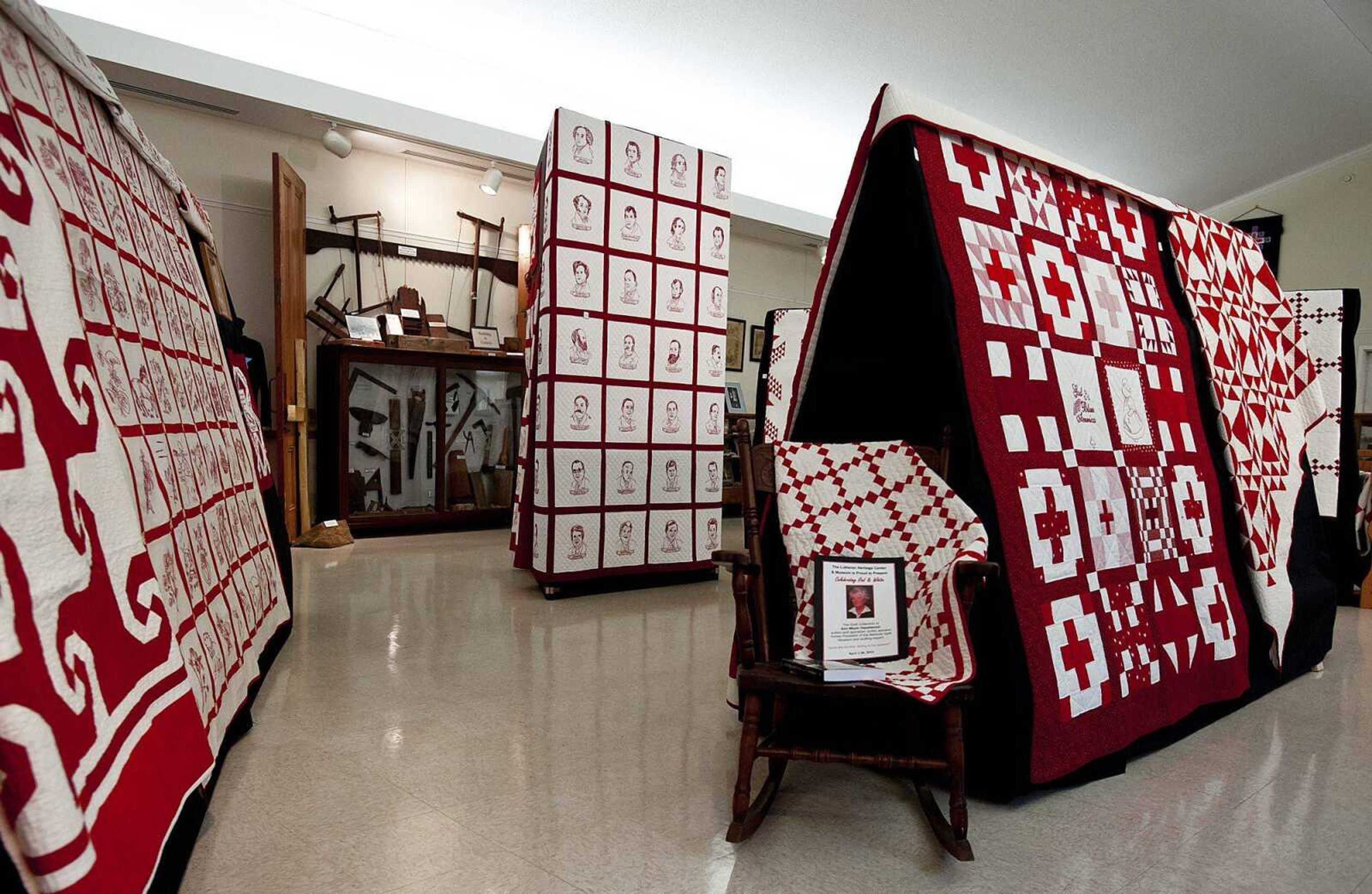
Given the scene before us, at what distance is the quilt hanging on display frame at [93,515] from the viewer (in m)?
0.94

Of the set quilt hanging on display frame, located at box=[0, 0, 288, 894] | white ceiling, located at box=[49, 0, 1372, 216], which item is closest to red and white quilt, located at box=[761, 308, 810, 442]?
white ceiling, located at box=[49, 0, 1372, 216]

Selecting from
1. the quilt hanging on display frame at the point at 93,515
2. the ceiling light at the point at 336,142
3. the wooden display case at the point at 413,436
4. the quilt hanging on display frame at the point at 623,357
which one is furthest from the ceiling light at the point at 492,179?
the quilt hanging on display frame at the point at 93,515

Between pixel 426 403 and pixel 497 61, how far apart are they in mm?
2730

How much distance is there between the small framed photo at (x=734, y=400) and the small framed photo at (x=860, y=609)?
235 inches

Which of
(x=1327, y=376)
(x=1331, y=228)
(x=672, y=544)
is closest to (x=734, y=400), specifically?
(x=672, y=544)

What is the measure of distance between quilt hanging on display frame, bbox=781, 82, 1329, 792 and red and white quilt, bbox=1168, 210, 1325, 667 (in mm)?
133

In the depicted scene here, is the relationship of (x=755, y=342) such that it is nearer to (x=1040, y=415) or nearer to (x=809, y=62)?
(x=809, y=62)

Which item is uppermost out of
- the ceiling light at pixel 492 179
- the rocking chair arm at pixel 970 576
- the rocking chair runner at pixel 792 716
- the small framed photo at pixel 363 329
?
the ceiling light at pixel 492 179

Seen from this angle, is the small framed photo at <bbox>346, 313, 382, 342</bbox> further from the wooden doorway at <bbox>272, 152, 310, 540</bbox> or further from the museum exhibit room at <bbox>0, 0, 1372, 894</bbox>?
the wooden doorway at <bbox>272, 152, 310, 540</bbox>

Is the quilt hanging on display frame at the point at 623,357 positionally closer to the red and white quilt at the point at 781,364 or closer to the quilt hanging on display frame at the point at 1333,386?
the red and white quilt at the point at 781,364

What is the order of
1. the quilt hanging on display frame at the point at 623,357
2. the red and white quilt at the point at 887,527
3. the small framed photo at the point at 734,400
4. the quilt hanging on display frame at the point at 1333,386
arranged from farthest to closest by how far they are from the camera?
the small framed photo at the point at 734,400
the quilt hanging on display frame at the point at 623,357
the quilt hanging on display frame at the point at 1333,386
the red and white quilt at the point at 887,527

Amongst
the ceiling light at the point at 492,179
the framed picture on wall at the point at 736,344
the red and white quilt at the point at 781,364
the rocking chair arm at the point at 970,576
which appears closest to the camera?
the rocking chair arm at the point at 970,576

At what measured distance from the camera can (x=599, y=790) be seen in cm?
200

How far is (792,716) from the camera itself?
7.02 feet
